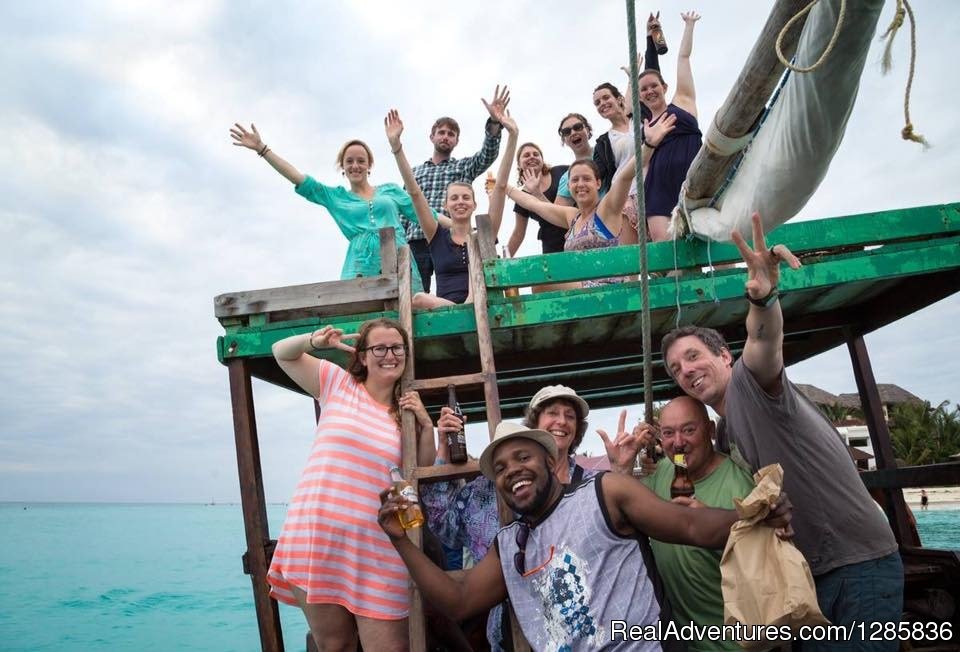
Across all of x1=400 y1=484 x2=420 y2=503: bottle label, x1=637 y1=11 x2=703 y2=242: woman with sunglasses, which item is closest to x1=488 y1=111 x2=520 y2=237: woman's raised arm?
x1=637 y1=11 x2=703 y2=242: woman with sunglasses

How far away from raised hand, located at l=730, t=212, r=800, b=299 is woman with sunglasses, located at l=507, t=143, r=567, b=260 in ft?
12.1

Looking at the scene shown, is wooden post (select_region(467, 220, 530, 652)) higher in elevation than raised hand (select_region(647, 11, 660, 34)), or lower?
lower

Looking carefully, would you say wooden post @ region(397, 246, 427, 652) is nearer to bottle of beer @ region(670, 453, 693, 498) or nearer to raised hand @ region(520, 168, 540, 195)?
bottle of beer @ region(670, 453, 693, 498)

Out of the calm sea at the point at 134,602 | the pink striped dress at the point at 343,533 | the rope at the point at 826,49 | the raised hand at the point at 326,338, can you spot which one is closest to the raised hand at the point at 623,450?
the pink striped dress at the point at 343,533

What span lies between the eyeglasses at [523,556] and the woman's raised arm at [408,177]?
3200 millimetres

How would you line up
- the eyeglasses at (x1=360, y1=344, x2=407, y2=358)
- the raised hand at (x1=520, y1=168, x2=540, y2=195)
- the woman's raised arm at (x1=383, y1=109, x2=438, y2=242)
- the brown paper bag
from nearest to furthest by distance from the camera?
the brown paper bag < the eyeglasses at (x1=360, y1=344, x2=407, y2=358) < the woman's raised arm at (x1=383, y1=109, x2=438, y2=242) < the raised hand at (x1=520, y1=168, x2=540, y2=195)

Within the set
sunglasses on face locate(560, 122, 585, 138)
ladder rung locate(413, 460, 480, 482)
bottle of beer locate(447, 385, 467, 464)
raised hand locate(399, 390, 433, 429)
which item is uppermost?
sunglasses on face locate(560, 122, 585, 138)

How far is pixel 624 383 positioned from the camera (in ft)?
22.1

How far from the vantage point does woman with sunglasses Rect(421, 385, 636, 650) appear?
10.4ft

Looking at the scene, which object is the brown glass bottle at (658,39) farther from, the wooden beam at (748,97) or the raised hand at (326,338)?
the raised hand at (326,338)

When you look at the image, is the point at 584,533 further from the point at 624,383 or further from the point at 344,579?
the point at 624,383

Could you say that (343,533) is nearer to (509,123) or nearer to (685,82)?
(509,123)

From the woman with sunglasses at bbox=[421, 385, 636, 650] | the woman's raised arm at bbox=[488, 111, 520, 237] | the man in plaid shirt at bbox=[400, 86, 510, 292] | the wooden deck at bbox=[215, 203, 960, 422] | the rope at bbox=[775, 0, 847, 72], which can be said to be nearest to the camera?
the rope at bbox=[775, 0, 847, 72]

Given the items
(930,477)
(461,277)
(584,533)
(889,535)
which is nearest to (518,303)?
(461,277)
